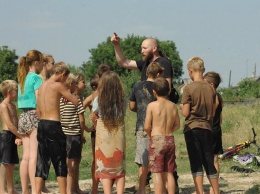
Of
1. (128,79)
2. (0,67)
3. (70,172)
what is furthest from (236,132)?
(0,67)

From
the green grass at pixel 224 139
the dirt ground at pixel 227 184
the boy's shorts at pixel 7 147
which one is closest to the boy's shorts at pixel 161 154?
the dirt ground at pixel 227 184

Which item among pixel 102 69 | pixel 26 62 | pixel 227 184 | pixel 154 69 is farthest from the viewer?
pixel 227 184

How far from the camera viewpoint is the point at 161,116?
812cm

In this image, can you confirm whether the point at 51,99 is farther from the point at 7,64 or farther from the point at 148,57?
the point at 7,64

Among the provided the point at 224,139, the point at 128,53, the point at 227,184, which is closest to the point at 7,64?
the point at 128,53

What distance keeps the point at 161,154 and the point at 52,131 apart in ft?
4.34

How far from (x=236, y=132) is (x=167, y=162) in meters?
13.8

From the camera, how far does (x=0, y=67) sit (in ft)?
265

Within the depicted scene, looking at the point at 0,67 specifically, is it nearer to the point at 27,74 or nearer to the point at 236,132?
the point at 236,132

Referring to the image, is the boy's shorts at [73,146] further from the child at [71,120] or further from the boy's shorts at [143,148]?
the boy's shorts at [143,148]

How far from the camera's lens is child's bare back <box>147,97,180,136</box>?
8.13m

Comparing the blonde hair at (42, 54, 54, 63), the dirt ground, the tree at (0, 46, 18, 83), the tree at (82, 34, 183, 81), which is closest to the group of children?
the blonde hair at (42, 54, 54, 63)

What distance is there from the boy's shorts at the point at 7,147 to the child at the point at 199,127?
8.25 ft

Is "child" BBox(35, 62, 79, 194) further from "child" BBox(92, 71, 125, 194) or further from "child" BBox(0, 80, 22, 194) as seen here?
→ "child" BBox(0, 80, 22, 194)
